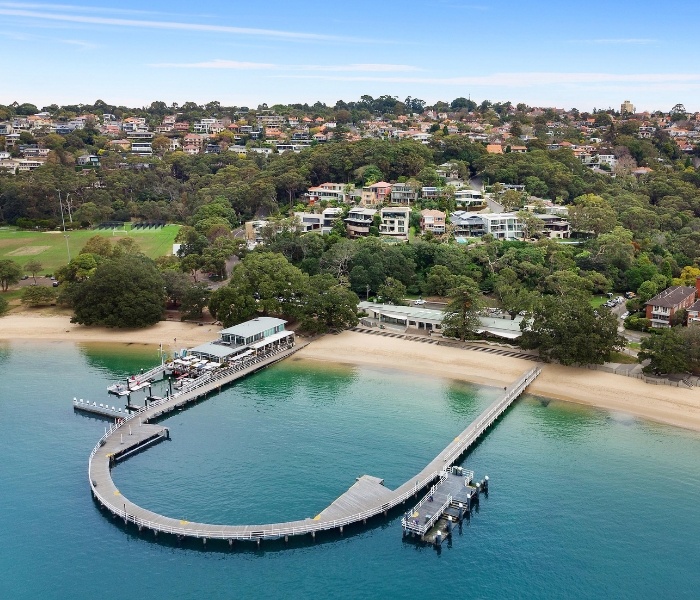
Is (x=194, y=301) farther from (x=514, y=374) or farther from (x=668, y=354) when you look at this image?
(x=668, y=354)

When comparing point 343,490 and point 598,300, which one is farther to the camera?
point 598,300

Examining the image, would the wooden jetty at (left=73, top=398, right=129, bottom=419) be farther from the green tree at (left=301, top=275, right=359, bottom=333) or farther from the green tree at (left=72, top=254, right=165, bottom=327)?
the green tree at (left=301, top=275, right=359, bottom=333)

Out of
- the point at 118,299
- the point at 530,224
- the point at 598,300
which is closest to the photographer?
the point at 118,299

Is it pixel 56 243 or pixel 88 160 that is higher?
pixel 88 160

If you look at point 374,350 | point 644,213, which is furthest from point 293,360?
point 644,213

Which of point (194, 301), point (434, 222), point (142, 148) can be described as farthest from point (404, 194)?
point (142, 148)

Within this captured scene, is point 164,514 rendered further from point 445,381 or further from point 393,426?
point 445,381

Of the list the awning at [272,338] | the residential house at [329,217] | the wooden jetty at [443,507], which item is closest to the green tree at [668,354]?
the wooden jetty at [443,507]

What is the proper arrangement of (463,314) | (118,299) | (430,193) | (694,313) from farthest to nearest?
1. (430,193)
2. (118,299)
3. (463,314)
4. (694,313)
